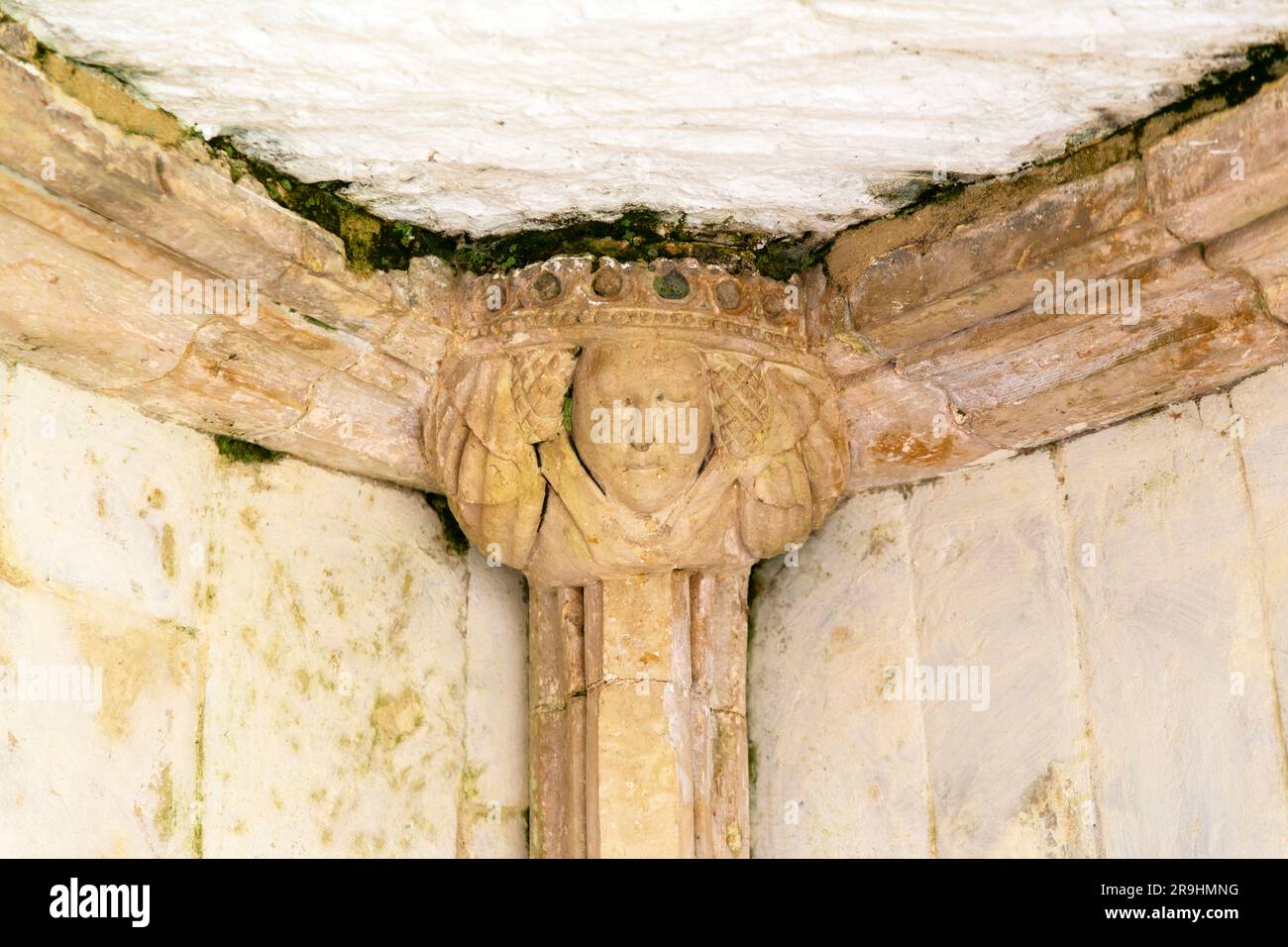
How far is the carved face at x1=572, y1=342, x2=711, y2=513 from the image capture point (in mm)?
3422

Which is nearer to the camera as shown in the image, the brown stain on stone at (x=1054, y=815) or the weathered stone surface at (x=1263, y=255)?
the weathered stone surface at (x=1263, y=255)

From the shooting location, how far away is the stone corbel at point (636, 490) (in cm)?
345

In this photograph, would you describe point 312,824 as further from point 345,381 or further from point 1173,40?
point 1173,40

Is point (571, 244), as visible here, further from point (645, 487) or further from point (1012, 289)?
point (1012, 289)

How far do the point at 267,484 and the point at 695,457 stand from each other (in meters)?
0.95

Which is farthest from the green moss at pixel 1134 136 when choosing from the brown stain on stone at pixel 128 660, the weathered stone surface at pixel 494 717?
the brown stain on stone at pixel 128 660

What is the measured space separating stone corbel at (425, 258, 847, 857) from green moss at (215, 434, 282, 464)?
356 mm

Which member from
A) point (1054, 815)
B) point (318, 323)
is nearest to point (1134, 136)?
point (1054, 815)

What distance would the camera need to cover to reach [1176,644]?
331 centimetres

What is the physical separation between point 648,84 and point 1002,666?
4.92ft

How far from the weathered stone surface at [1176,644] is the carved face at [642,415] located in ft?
2.90

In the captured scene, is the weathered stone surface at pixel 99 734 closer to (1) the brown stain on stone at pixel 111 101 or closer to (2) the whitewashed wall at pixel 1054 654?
(1) the brown stain on stone at pixel 111 101

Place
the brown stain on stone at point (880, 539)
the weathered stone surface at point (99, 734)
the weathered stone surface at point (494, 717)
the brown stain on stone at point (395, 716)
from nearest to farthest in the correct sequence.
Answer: the weathered stone surface at point (99, 734) → the brown stain on stone at point (395, 716) → the weathered stone surface at point (494, 717) → the brown stain on stone at point (880, 539)

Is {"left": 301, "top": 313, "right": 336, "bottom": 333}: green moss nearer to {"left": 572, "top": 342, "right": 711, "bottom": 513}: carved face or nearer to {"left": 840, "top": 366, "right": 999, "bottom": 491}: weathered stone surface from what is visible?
{"left": 572, "top": 342, "right": 711, "bottom": 513}: carved face
